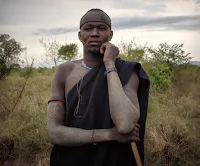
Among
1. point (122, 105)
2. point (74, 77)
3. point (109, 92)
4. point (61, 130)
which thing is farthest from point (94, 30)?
point (61, 130)

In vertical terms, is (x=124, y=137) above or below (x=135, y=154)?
above

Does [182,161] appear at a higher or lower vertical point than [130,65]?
lower

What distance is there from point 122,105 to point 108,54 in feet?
1.41

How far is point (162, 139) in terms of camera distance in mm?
3209

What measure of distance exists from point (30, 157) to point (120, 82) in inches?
89.5

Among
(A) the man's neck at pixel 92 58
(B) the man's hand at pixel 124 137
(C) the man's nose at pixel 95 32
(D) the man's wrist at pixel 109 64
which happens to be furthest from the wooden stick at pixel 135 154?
(C) the man's nose at pixel 95 32

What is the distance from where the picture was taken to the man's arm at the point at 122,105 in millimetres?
1342

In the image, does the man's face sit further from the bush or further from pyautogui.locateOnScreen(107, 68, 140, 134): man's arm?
the bush

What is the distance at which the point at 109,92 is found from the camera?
1448mm

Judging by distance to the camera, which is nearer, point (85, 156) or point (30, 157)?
point (85, 156)

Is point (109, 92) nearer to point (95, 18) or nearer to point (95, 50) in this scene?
point (95, 50)

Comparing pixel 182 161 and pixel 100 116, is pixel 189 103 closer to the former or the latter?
pixel 182 161

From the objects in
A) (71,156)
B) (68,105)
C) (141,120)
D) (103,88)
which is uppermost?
(103,88)

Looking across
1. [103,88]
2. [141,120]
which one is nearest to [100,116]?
[103,88]
